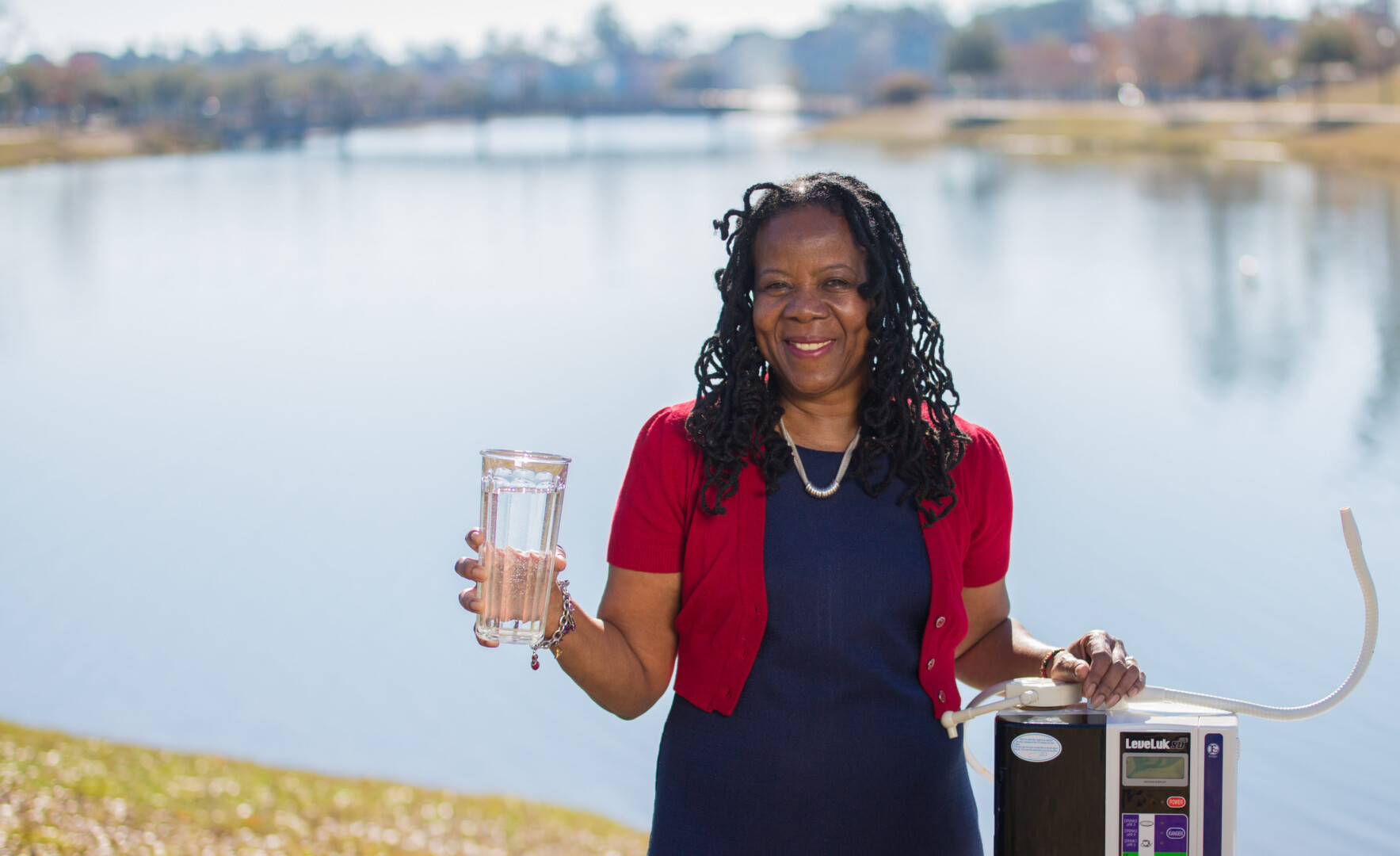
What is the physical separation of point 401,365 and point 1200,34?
239ft

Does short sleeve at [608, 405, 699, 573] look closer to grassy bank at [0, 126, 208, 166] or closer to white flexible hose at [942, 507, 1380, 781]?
white flexible hose at [942, 507, 1380, 781]

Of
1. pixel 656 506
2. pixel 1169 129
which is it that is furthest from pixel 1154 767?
pixel 1169 129

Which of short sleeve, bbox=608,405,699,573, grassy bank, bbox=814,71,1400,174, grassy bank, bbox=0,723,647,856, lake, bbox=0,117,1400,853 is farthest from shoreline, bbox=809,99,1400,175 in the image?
short sleeve, bbox=608,405,699,573

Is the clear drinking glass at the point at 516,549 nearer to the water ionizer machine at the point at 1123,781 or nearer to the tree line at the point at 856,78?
the water ionizer machine at the point at 1123,781

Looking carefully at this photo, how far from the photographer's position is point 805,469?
6.80 ft

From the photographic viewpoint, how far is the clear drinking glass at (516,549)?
1.85 m

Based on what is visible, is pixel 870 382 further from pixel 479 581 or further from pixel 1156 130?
pixel 1156 130

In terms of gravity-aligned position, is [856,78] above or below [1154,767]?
above

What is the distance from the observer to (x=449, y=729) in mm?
8305

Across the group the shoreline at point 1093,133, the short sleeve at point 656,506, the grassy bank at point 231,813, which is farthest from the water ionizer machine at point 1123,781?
the shoreline at point 1093,133

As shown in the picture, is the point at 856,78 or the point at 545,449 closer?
the point at 545,449

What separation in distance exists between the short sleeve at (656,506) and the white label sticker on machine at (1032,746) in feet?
1.83

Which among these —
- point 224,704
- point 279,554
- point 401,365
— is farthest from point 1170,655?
point 401,365

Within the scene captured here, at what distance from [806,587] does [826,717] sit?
0.65ft
